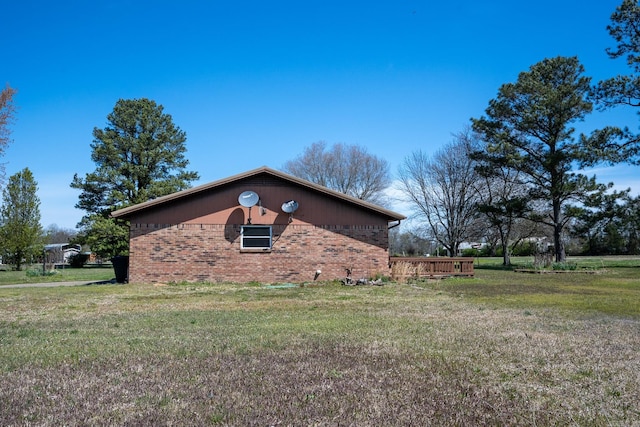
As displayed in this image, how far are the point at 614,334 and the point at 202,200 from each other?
49.4 feet

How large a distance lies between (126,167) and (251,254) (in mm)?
22617

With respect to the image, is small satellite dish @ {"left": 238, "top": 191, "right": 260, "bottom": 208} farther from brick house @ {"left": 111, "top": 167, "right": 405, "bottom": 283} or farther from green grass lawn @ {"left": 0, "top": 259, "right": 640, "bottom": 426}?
green grass lawn @ {"left": 0, "top": 259, "right": 640, "bottom": 426}

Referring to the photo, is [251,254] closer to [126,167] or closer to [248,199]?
[248,199]

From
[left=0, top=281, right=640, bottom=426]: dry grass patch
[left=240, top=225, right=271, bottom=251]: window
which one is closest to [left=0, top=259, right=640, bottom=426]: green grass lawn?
[left=0, top=281, right=640, bottom=426]: dry grass patch

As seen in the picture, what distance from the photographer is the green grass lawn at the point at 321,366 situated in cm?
396

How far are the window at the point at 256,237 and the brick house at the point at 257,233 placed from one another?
40 millimetres

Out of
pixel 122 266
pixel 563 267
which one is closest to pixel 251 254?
pixel 122 266

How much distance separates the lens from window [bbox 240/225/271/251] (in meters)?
19.3

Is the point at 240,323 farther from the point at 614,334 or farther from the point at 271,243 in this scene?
the point at 271,243

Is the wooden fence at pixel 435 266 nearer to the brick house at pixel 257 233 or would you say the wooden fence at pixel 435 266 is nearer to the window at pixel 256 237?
the brick house at pixel 257 233

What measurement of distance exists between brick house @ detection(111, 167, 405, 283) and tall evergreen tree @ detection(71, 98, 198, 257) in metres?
18.7

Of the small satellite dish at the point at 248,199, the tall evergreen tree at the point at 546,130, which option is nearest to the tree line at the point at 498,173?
the tall evergreen tree at the point at 546,130

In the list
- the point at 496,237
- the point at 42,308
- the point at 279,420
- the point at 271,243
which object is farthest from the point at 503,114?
the point at 279,420

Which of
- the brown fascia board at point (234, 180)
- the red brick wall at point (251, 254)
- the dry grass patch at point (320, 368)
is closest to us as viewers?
the dry grass patch at point (320, 368)
